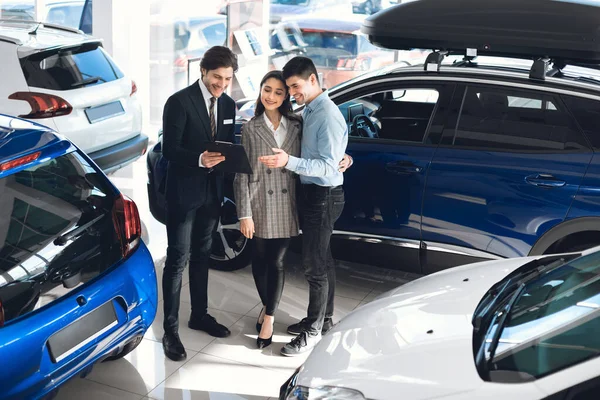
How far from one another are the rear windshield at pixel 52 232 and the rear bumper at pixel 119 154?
8.02 ft

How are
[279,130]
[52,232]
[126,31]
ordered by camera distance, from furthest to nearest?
1. [126,31]
2. [279,130]
3. [52,232]

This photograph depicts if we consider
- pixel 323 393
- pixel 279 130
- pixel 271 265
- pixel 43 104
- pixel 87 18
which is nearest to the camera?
pixel 323 393

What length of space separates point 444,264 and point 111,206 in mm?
2045

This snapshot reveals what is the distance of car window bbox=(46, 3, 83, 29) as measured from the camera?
29.6ft

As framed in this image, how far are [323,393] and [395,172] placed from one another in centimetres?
220

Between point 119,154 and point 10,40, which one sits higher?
point 10,40

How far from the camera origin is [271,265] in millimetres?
4223

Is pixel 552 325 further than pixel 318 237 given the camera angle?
No

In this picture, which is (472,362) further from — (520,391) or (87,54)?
(87,54)

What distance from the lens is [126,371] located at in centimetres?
402

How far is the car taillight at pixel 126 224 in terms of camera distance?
A: 11.8 ft

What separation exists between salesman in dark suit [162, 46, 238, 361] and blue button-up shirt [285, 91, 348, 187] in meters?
0.41

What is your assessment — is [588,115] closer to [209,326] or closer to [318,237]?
[318,237]

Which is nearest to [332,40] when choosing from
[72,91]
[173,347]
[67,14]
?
[67,14]
